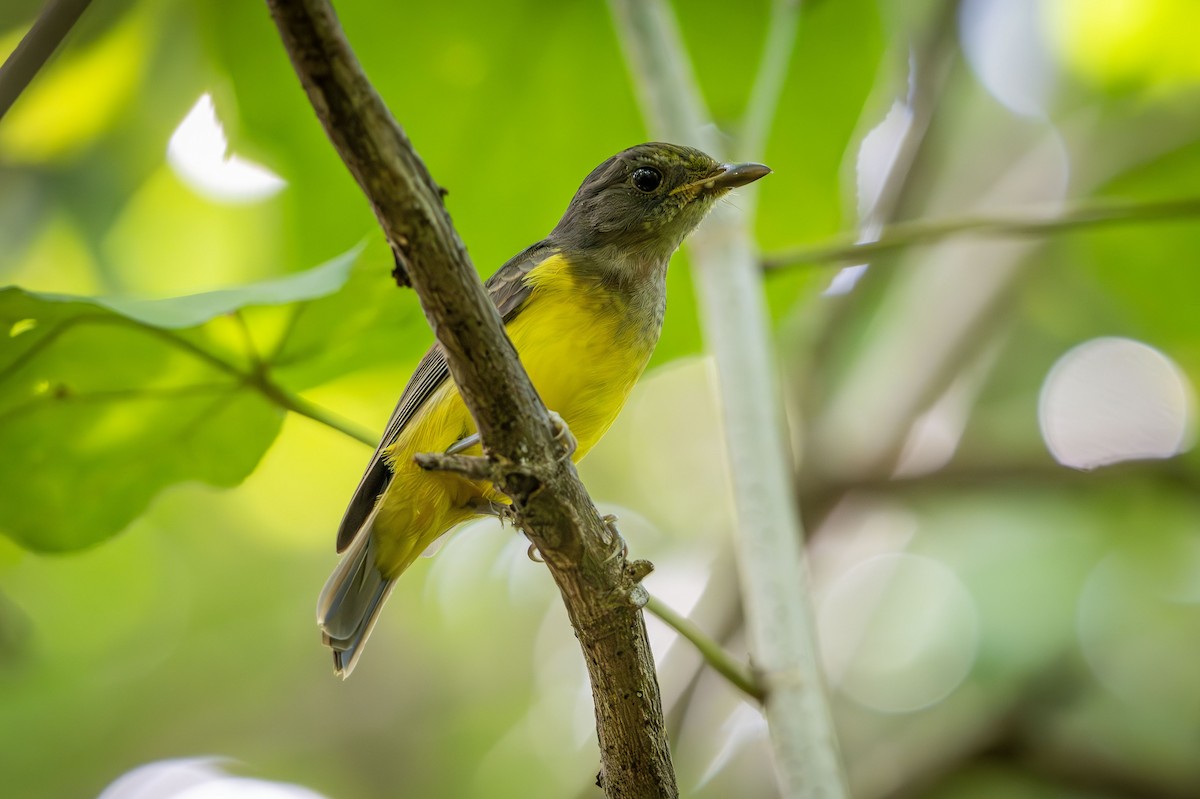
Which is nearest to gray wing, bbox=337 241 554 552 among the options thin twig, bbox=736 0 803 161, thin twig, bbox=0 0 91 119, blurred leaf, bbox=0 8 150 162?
thin twig, bbox=736 0 803 161

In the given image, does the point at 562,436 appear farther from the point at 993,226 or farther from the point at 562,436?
the point at 993,226

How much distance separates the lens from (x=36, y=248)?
473cm

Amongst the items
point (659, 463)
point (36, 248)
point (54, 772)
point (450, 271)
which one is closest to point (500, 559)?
point (659, 463)

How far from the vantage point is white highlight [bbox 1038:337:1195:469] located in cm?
480

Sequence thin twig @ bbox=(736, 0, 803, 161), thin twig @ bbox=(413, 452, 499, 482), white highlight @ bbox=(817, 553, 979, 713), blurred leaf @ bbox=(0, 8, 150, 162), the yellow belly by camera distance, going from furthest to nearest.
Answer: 1. white highlight @ bbox=(817, 553, 979, 713)
2. blurred leaf @ bbox=(0, 8, 150, 162)
3. thin twig @ bbox=(736, 0, 803, 161)
4. the yellow belly
5. thin twig @ bbox=(413, 452, 499, 482)

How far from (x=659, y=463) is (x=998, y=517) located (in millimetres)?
1911

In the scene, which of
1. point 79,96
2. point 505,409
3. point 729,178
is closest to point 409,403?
point 729,178

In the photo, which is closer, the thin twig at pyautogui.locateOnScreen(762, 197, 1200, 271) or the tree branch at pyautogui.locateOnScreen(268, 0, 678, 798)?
the tree branch at pyautogui.locateOnScreen(268, 0, 678, 798)

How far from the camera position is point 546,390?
10.1 ft

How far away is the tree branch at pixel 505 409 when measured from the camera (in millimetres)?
1595

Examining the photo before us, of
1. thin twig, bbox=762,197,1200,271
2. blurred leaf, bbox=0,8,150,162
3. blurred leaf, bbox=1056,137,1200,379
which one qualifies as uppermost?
blurred leaf, bbox=1056,137,1200,379

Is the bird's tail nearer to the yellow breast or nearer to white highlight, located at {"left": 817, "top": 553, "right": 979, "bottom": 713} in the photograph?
the yellow breast

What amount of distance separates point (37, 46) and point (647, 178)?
2.16m

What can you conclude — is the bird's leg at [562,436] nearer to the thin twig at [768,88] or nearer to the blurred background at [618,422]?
the blurred background at [618,422]
